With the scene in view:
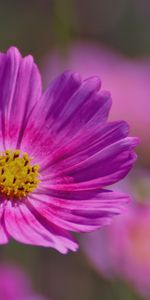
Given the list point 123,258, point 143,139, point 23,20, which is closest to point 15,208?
point 123,258

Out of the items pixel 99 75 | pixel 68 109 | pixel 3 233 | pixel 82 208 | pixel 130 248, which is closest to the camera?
pixel 3 233

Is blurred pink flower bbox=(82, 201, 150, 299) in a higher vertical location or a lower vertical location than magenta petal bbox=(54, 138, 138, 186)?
lower

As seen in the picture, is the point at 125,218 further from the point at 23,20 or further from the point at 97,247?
the point at 23,20

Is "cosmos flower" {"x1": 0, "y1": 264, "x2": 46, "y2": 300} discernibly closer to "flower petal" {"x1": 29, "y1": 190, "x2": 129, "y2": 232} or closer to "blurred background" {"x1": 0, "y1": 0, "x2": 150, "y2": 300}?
"blurred background" {"x1": 0, "y1": 0, "x2": 150, "y2": 300}

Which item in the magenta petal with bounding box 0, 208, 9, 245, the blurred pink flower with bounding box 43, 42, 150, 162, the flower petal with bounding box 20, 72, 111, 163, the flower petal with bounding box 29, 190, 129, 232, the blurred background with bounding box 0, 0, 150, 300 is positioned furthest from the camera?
the blurred pink flower with bounding box 43, 42, 150, 162

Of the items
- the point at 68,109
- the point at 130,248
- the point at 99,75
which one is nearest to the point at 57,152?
the point at 68,109

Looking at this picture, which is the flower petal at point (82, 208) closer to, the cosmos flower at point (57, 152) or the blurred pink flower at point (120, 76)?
the cosmos flower at point (57, 152)

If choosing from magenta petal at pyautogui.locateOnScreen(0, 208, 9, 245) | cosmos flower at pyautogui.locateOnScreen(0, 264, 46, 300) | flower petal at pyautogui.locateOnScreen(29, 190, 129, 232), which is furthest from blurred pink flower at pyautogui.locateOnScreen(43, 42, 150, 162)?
magenta petal at pyautogui.locateOnScreen(0, 208, 9, 245)

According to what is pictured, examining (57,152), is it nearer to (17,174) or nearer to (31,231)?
(17,174)
